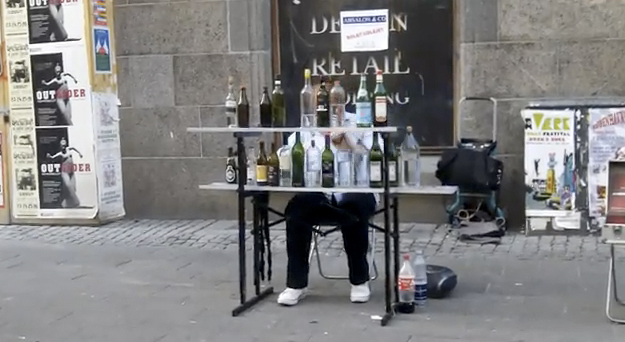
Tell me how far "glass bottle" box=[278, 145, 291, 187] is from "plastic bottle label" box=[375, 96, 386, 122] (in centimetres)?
67

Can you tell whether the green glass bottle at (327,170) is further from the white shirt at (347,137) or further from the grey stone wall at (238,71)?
the grey stone wall at (238,71)

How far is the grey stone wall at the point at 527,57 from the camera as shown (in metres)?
8.44

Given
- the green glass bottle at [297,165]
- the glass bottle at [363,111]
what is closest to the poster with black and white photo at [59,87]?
the green glass bottle at [297,165]

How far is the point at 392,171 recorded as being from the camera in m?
5.60

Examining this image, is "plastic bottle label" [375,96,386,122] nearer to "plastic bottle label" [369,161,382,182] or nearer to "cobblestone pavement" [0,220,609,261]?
"plastic bottle label" [369,161,382,182]

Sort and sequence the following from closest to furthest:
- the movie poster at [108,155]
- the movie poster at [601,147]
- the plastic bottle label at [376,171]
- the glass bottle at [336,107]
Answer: the plastic bottle label at [376,171], the glass bottle at [336,107], the movie poster at [601,147], the movie poster at [108,155]

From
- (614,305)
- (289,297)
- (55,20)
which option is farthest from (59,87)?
(614,305)

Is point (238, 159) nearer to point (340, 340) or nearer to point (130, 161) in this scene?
point (340, 340)

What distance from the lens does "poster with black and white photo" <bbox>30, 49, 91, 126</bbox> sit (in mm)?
9359

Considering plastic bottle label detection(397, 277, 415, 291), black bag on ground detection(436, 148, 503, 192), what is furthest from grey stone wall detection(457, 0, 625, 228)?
plastic bottle label detection(397, 277, 415, 291)

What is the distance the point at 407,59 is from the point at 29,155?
4.15 metres

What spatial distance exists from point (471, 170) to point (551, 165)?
717 millimetres

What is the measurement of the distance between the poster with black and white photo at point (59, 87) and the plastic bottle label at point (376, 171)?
4.63 m

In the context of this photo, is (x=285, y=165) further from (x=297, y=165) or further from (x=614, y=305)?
(x=614, y=305)
